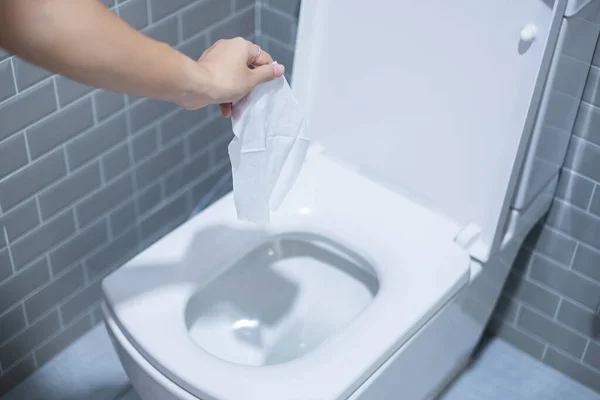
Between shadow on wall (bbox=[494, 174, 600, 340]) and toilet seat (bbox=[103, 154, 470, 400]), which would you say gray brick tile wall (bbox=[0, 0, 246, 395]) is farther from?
shadow on wall (bbox=[494, 174, 600, 340])

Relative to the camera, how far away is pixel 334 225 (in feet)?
4.20

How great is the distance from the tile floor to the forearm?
816mm

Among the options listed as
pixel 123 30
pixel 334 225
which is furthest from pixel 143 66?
pixel 334 225

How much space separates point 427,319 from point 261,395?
279 millimetres

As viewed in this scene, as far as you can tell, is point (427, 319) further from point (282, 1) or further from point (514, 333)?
point (282, 1)

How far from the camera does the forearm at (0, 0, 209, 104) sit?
74cm

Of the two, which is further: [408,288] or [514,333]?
[514,333]

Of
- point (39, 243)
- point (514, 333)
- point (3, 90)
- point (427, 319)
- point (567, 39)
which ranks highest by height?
point (567, 39)

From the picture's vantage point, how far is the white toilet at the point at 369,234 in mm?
1079

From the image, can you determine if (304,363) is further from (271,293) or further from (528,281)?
(528,281)

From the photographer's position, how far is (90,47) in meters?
0.79

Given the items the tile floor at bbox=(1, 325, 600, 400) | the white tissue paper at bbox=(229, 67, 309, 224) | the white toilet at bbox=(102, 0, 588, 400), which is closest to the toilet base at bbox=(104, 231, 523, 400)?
the white toilet at bbox=(102, 0, 588, 400)

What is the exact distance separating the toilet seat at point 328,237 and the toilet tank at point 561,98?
14 centimetres

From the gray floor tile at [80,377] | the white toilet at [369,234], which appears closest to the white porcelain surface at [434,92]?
the white toilet at [369,234]
